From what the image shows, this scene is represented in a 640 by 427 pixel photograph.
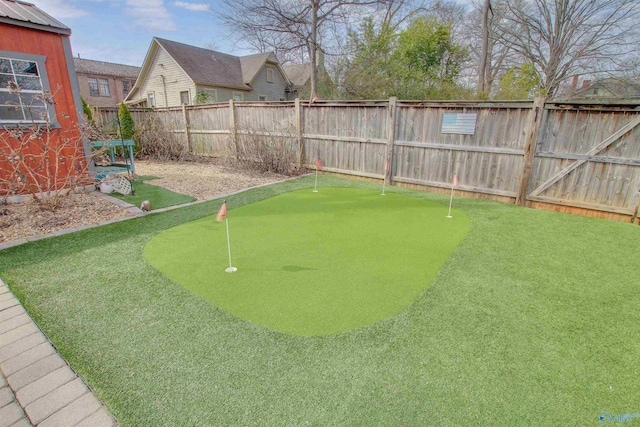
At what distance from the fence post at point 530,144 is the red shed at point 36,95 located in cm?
733

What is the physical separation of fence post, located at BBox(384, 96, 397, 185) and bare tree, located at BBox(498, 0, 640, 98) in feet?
39.4

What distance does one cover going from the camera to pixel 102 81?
24641mm

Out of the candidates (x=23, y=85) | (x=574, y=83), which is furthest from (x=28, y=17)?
(x=574, y=83)

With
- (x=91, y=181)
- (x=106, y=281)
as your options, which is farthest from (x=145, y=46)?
(x=106, y=281)

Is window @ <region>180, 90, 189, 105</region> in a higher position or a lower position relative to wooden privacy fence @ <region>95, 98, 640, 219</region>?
higher

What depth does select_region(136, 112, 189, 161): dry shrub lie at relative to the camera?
10.1 m

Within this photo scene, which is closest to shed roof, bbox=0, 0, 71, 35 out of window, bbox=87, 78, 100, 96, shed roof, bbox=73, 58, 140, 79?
shed roof, bbox=73, 58, 140, 79

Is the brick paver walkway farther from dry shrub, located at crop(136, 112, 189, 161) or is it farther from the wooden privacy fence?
dry shrub, located at crop(136, 112, 189, 161)

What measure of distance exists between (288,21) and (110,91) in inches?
808

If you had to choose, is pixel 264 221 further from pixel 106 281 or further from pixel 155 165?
pixel 155 165

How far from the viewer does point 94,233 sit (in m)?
3.87

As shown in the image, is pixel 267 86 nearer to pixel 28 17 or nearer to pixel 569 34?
pixel 569 34

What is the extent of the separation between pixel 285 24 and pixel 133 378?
1442cm

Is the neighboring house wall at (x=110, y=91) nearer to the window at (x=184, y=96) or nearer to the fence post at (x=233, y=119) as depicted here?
the window at (x=184, y=96)
